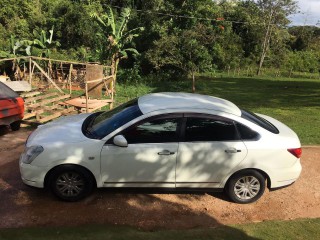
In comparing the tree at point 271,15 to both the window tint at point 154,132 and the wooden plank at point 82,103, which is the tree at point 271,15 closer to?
the wooden plank at point 82,103

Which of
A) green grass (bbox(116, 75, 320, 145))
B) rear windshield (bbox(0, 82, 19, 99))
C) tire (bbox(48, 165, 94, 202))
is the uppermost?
rear windshield (bbox(0, 82, 19, 99))

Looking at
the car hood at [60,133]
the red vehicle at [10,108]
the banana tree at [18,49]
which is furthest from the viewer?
the banana tree at [18,49]

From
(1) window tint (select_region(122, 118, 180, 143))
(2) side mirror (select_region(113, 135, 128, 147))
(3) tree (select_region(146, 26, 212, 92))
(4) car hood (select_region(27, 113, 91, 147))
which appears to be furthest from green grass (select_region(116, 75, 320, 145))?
(4) car hood (select_region(27, 113, 91, 147))

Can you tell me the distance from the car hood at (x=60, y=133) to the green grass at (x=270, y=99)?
243 inches

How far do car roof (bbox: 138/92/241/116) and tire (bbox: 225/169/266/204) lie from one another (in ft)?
3.28

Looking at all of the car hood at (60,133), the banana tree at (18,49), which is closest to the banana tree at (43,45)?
the banana tree at (18,49)

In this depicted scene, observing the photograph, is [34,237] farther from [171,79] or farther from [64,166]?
[171,79]

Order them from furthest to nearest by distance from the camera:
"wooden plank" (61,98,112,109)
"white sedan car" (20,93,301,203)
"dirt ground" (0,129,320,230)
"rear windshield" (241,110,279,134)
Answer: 1. "wooden plank" (61,98,112,109)
2. "rear windshield" (241,110,279,134)
3. "white sedan car" (20,93,301,203)
4. "dirt ground" (0,129,320,230)

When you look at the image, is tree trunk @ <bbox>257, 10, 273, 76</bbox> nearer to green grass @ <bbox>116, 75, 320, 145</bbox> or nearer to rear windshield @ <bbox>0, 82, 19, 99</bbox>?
green grass @ <bbox>116, 75, 320, 145</bbox>

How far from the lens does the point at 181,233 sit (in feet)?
15.0

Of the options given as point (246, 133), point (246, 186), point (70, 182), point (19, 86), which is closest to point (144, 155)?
point (70, 182)

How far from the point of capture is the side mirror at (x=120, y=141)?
518cm

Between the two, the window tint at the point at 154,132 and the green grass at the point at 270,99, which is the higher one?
the window tint at the point at 154,132

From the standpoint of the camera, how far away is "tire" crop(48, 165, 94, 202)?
530 cm
